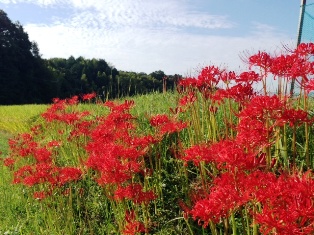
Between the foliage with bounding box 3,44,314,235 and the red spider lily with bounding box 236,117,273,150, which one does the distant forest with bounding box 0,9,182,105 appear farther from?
the red spider lily with bounding box 236,117,273,150

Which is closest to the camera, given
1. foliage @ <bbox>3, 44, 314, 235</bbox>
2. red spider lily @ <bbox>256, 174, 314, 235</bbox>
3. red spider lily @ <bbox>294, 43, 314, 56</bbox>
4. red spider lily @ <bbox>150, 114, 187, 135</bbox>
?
red spider lily @ <bbox>256, 174, 314, 235</bbox>

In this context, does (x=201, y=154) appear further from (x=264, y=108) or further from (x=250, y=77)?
(x=250, y=77)

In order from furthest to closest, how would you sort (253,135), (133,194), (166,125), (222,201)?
(166,125)
(133,194)
(253,135)
(222,201)

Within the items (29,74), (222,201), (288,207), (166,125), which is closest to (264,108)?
(222,201)

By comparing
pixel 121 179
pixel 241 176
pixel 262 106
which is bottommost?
pixel 121 179

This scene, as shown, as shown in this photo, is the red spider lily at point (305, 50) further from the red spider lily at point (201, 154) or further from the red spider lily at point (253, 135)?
the red spider lily at point (201, 154)

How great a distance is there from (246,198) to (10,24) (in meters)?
45.2

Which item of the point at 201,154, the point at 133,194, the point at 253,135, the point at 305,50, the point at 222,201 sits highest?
the point at 305,50

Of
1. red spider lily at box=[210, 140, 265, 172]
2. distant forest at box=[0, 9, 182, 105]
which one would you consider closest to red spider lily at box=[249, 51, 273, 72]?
red spider lily at box=[210, 140, 265, 172]

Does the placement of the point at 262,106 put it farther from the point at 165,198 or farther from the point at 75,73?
the point at 75,73

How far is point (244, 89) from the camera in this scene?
3248mm

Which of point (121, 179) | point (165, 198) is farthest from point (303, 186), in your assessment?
point (165, 198)

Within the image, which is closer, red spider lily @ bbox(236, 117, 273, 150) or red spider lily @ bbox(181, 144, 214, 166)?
red spider lily @ bbox(236, 117, 273, 150)

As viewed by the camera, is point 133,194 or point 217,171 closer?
point 133,194
